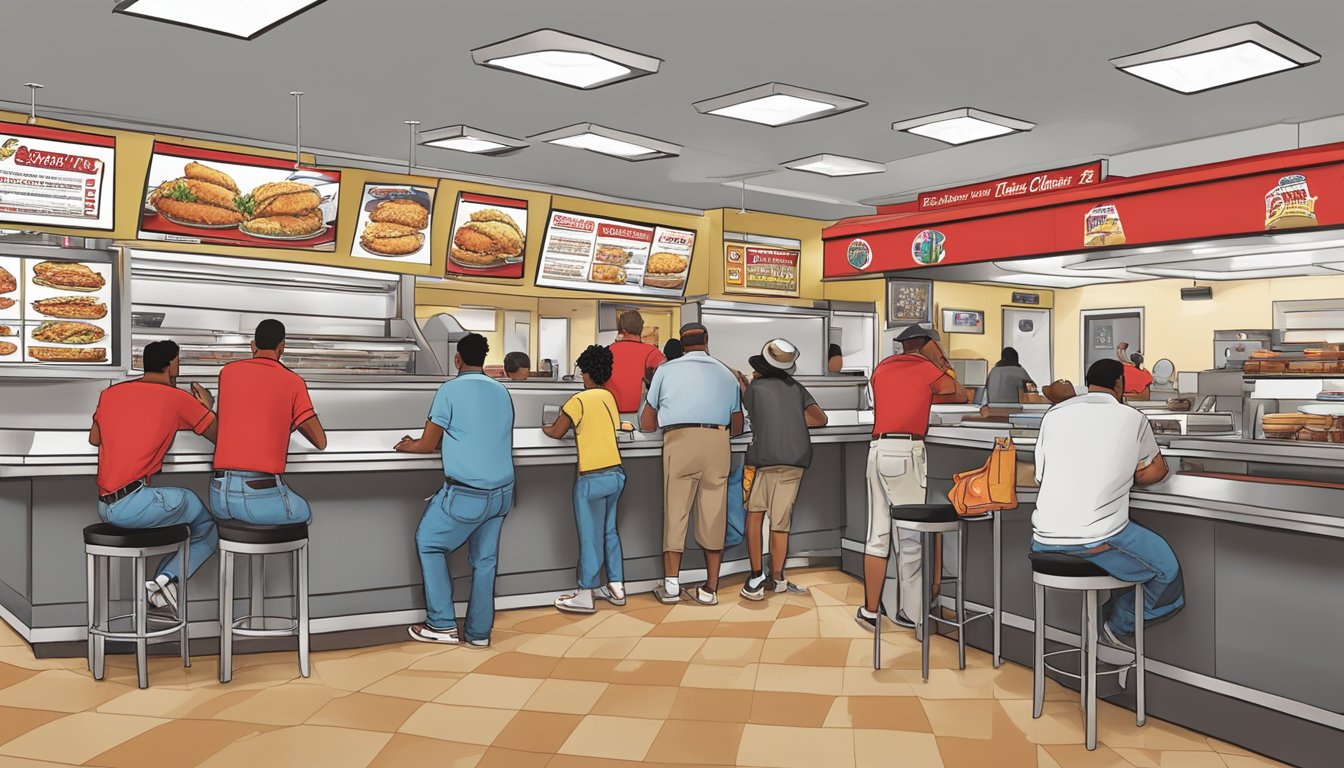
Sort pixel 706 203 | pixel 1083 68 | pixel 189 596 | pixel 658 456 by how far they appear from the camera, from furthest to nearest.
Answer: pixel 706 203, pixel 658 456, pixel 1083 68, pixel 189 596

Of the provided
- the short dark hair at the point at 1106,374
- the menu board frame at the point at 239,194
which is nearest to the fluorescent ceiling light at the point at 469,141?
the menu board frame at the point at 239,194

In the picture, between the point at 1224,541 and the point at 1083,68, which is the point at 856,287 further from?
the point at 1224,541

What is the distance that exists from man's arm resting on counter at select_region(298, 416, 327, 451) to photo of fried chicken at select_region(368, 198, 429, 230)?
3438mm

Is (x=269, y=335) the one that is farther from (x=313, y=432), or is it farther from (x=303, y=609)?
(x=303, y=609)

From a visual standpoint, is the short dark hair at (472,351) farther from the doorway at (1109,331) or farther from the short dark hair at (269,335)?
the doorway at (1109,331)

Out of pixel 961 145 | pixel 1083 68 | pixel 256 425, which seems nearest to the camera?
pixel 256 425

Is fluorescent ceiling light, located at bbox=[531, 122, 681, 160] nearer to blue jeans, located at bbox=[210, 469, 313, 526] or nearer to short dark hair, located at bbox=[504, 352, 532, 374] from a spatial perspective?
short dark hair, located at bbox=[504, 352, 532, 374]

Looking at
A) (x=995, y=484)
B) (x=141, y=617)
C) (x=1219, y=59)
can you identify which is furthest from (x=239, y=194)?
(x=1219, y=59)

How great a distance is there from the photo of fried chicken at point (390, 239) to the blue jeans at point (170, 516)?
3488 millimetres

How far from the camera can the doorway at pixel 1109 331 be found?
37.2 feet

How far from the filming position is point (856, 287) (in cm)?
1020

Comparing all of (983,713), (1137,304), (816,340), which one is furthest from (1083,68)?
(1137,304)

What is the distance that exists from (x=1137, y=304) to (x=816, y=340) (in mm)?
4178

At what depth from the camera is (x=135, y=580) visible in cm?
386
